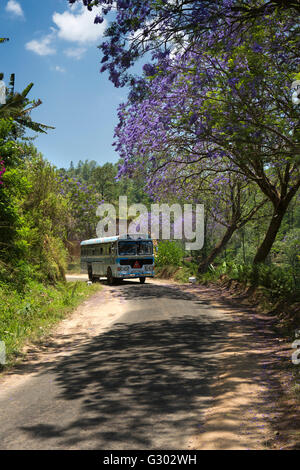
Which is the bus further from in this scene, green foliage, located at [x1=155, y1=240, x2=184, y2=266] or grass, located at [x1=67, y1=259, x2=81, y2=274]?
grass, located at [x1=67, y1=259, x2=81, y2=274]

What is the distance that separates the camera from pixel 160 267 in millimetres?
32750

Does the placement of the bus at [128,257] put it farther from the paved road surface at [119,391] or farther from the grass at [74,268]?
the grass at [74,268]

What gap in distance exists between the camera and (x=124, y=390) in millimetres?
6473

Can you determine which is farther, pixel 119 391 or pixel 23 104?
pixel 23 104

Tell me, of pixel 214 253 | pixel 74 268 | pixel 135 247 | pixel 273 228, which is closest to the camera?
pixel 273 228

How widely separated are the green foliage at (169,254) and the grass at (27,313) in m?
15.3

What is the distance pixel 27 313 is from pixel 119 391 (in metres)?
6.38

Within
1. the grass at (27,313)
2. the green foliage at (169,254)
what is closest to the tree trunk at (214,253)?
the green foliage at (169,254)

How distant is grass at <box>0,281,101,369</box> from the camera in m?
9.76

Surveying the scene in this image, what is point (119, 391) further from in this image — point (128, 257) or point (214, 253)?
point (214, 253)

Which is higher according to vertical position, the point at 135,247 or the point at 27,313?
the point at 135,247

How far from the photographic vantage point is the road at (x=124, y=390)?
15.7ft

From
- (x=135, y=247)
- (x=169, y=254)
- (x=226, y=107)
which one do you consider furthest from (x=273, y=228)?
(x=169, y=254)

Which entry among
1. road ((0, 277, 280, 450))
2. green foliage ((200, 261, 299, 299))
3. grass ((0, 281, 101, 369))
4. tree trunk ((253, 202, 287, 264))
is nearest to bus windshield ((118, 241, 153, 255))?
green foliage ((200, 261, 299, 299))
